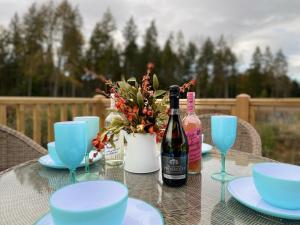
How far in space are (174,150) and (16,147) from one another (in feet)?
3.87

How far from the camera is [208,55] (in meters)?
20.2

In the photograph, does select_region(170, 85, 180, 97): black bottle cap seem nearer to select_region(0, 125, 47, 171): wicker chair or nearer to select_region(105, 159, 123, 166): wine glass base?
select_region(105, 159, 123, 166): wine glass base

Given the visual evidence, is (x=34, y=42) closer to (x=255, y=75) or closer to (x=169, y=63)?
(x=169, y=63)

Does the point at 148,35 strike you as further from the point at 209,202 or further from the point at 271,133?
the point at 209,202

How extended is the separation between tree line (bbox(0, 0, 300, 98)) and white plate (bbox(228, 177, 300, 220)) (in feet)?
29.4

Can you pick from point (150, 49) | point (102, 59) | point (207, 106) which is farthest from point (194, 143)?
point (150, 49)

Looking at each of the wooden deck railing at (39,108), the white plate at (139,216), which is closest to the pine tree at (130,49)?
the wooden deck railing at (39,108)

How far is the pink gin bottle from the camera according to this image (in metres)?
1.02

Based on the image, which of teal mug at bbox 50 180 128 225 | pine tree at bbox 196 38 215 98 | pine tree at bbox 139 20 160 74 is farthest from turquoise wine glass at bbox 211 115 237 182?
pine tree at bbox 196 38 215 98

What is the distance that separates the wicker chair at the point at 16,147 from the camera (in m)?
1.65

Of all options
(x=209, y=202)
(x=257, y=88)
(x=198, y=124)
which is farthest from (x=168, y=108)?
(x=257, y=88)

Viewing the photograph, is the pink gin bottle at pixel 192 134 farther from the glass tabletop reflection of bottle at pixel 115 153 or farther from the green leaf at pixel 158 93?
the glass tabletop reflection of bottle at pixel 115 153

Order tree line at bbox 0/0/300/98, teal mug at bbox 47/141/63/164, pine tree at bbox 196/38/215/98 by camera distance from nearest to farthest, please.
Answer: teal mug at bbox 47/141/63/164, tree line at bbox 0/0/300/98, pine tree at bbox 196/38/215/98

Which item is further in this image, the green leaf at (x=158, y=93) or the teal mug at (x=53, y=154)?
the teal mug at (x=53, y=154)
